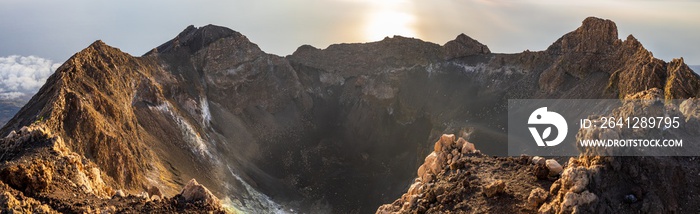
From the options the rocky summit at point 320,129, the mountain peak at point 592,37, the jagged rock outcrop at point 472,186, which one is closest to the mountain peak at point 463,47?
the rocky summit at point 320,129

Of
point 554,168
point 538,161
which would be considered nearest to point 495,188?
point 554,168

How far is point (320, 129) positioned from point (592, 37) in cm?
4097

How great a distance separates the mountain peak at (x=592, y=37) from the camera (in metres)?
69.8

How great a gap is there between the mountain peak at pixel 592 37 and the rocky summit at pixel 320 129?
0.15m

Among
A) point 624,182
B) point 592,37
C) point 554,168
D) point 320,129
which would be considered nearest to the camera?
point 624,182

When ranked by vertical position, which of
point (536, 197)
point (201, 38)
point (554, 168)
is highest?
point (201, 38)

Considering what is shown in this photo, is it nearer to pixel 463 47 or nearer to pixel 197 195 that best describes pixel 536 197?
pixel 197 195

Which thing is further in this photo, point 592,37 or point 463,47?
point 463,47

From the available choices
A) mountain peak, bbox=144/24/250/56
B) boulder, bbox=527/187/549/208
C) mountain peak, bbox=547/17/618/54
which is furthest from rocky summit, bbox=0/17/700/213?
mountain peak, bbox=144/24/250/56

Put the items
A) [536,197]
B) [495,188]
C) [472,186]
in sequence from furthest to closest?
[472,186] < [495,188] < [536,197]

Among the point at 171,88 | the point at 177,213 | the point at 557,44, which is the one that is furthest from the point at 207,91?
the point at 177,213

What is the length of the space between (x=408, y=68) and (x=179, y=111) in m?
39.9

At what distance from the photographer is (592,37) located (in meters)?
71.6

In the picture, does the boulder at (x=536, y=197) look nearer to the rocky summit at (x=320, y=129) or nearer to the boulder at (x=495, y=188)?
the rocky summit at (x=320, y=129)
